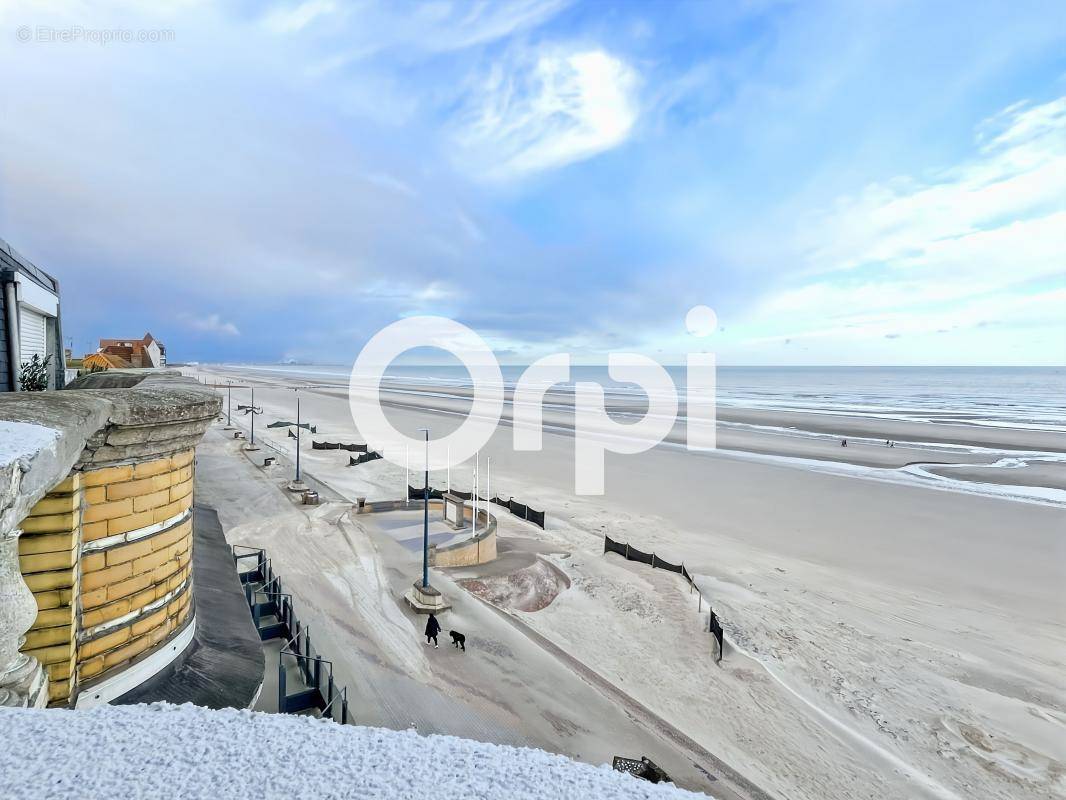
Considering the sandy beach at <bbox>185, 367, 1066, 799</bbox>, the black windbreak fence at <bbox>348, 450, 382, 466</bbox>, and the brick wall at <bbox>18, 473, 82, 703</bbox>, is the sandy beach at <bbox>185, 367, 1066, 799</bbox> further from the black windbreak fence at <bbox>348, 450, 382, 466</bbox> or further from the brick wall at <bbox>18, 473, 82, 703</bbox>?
the brick wall at <bbox>18, 473, 82, 703</bbox>

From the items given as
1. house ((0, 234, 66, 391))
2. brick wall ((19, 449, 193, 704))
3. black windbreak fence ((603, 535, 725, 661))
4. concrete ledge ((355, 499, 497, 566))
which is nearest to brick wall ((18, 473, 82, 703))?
brick wall ((19, 449, 193, 704))

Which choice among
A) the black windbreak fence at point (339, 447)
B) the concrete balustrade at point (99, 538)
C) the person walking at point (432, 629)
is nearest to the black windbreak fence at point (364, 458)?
the black windbreak fence at point (339, 447)

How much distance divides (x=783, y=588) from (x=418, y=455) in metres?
29.7

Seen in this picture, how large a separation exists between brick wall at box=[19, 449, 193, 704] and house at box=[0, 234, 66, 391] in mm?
10841

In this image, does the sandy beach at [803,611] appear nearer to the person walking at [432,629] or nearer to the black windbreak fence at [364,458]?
the person walking at [432,629]

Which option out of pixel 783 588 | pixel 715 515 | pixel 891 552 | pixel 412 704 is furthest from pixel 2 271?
pixel 891 552

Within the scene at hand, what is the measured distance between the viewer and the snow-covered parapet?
181 centimetres

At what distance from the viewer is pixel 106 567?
19.7 feet

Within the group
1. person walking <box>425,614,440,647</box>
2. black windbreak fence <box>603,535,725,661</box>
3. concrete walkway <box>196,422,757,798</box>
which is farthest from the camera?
black windbreak fence <box>603,535,725,661</box>

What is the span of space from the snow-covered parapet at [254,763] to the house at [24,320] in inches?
634

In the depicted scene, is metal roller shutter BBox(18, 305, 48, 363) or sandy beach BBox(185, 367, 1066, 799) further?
metal roller shutter BBox(18, 305, 48, 363)

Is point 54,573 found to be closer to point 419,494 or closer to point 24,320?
point 24,320

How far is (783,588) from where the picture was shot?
18.7 metres

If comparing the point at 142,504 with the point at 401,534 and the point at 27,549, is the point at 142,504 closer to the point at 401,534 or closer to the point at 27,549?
the point at 27,549
